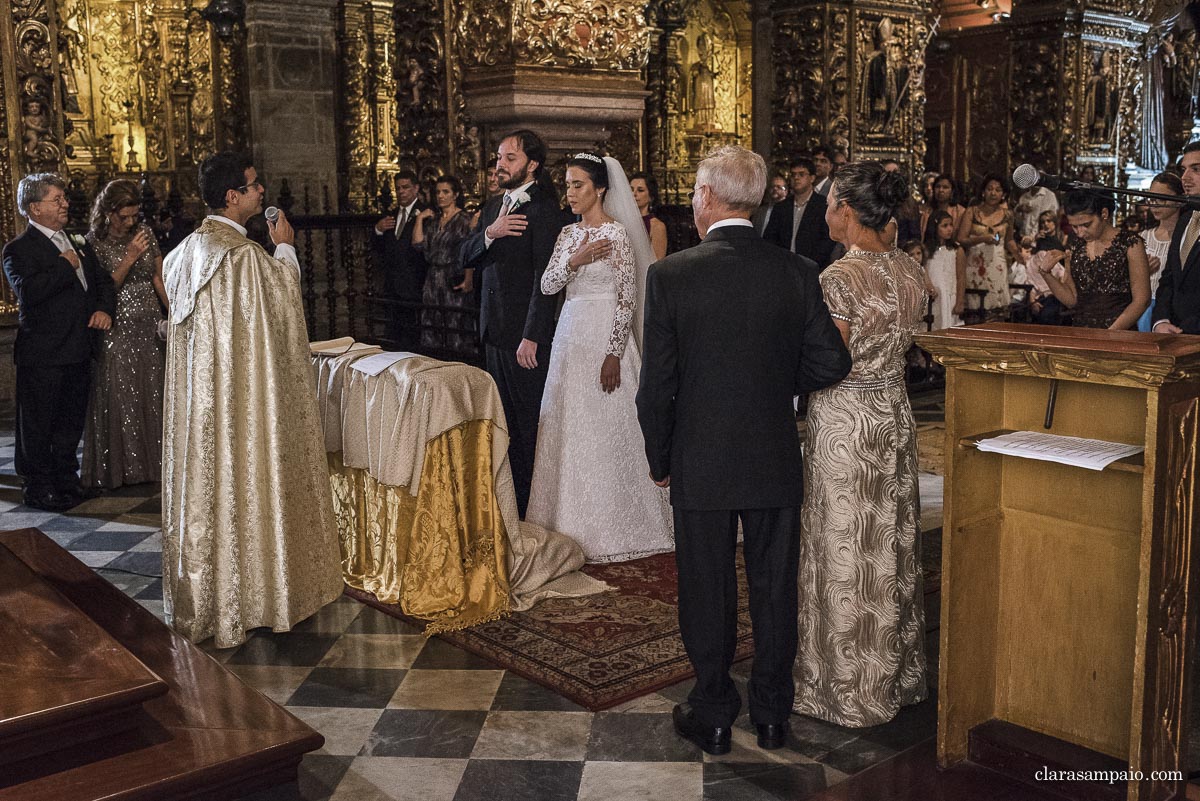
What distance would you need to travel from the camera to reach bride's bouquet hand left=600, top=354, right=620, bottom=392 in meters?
5.25

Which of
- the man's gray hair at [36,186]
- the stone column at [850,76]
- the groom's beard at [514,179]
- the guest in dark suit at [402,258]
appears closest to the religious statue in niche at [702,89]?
the stone column at [850,76]

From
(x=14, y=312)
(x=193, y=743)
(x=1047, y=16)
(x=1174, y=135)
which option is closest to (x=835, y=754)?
(x=193, y=743)

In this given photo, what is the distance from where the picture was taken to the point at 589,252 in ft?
17.1

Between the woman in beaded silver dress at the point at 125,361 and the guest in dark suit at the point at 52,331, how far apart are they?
17cm

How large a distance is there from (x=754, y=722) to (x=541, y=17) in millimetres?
4555

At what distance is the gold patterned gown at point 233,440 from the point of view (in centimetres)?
450

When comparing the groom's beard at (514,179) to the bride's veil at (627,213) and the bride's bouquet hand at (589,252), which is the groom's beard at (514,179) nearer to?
the bride's veil at (627,213)

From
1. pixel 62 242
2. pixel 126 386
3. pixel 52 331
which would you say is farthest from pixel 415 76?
pixel 52 331

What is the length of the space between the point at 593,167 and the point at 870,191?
1.88 m

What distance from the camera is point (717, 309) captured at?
3.34m

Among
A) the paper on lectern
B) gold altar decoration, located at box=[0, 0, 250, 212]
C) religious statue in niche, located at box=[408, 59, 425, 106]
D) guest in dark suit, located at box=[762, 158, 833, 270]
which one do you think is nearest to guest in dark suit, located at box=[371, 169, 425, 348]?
religious statue in niche, located at box=[408, 59, 425, 106]

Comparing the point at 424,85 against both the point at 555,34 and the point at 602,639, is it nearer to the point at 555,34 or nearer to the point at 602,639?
the point at 555,34

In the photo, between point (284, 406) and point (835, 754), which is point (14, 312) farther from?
point (835, 754)

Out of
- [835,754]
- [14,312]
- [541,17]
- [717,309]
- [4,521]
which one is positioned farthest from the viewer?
[14,312]
